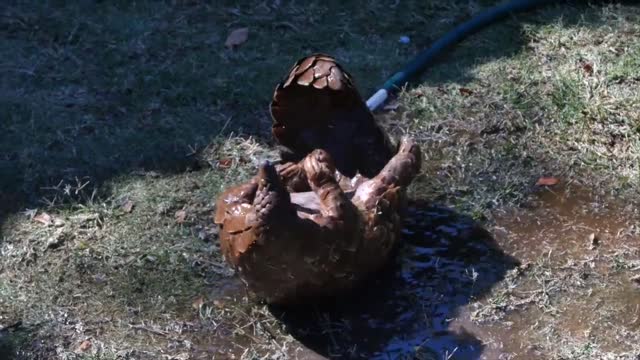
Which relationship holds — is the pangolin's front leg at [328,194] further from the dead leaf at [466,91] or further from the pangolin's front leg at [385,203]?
the dead leaf at [466,91]

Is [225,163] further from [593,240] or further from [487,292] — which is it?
[593,240]

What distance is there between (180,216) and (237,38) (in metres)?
1.65

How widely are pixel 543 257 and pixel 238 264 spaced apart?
1.24m

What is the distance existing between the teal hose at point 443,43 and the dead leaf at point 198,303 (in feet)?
4.69

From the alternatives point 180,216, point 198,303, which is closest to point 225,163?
point 180,216

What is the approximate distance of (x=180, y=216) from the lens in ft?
13.8

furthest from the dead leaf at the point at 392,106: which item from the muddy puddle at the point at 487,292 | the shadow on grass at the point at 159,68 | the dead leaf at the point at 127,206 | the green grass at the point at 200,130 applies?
the dead leaf at the point at 127,206

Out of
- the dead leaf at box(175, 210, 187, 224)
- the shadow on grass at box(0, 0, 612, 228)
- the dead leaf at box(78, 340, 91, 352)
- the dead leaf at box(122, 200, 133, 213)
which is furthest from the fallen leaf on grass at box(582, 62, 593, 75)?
the dead leaf at box(78, 340, 91, 352)

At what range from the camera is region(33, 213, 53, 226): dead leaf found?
4199 mm

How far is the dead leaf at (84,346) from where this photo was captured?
11.7ft

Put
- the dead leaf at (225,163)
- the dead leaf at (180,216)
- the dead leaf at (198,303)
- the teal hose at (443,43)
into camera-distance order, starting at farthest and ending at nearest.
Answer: the teal hose at (443,43) < the dead leaf at (225,163) < the dead leaf at (180,216) < the dead leaf at (198,303)

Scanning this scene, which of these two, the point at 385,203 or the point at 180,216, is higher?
the point at 385,203

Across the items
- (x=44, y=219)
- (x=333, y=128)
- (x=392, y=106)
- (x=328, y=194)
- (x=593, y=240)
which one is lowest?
(x=44, y=219)

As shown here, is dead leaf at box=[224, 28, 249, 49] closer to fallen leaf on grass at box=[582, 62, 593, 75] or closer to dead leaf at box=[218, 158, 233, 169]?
dead leaf at box=[218, 158, 233, 169]
